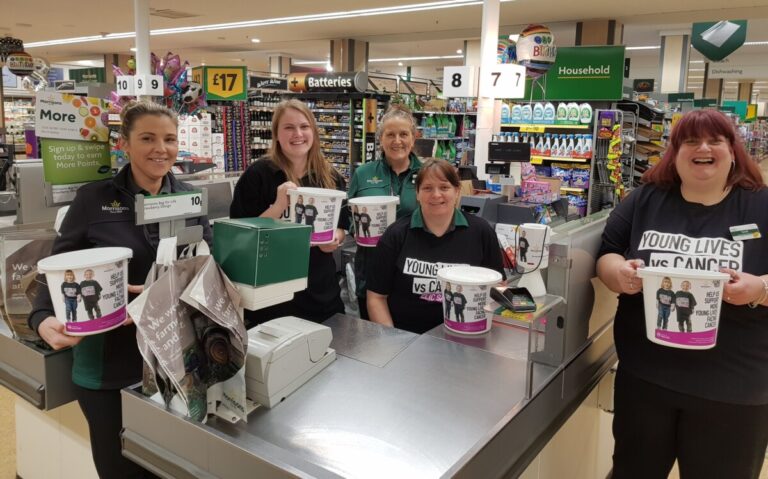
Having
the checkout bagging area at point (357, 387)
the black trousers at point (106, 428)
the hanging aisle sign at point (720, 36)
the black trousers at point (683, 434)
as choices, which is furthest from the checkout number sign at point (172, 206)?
the hanging aisle sign at point (720, 36)

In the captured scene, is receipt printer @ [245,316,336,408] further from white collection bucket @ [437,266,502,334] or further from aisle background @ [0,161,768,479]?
aisle background @ [0,161,768,479]

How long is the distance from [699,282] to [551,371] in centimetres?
51

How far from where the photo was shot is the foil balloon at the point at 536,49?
6660 millimetres

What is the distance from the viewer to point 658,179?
1.84 meters

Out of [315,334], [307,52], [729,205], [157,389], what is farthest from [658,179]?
[307,52]

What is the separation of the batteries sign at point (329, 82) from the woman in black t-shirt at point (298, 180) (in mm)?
7380

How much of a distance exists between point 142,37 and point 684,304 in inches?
382

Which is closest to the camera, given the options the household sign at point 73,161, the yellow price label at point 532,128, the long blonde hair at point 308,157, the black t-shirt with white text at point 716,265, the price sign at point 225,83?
the black t-shirt with white text at point 716,265

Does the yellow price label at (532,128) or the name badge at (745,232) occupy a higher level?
the yellow price label at (532,128)

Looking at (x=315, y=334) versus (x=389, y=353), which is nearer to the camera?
(x=315, y=334)

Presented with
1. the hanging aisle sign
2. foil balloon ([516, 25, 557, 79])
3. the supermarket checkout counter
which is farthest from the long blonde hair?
the hanging aisle sign

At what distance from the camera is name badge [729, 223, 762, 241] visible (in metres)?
1.66

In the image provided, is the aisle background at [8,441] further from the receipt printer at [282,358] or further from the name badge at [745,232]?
the receipt printer at [282,358]

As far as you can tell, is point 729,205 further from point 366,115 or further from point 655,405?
point 366,115
